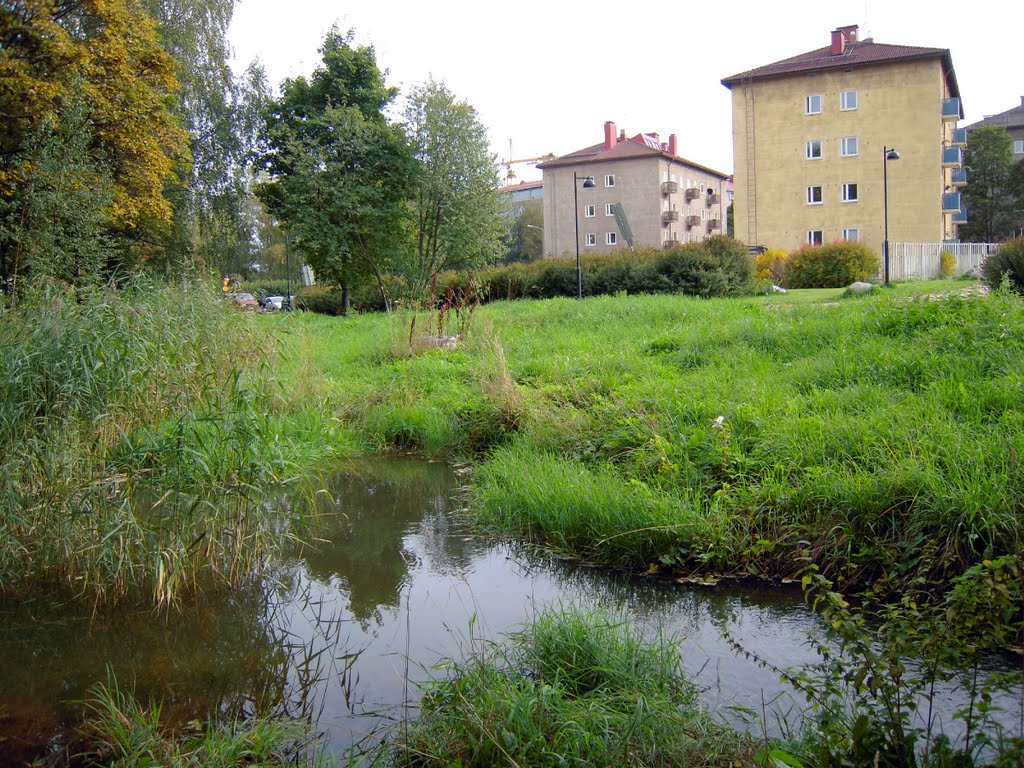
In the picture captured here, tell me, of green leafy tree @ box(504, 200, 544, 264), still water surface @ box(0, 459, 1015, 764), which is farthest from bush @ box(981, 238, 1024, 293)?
green leafy tree @ box(504, 200, 544, 264)

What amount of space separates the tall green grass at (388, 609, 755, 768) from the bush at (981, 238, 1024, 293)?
534 inches

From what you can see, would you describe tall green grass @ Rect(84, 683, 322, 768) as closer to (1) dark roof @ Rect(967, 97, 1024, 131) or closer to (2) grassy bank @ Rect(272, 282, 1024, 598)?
(2) grassy bank @ Rect(272, 282, 1024, 598)

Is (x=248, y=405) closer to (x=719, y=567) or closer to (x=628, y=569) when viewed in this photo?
(x=628, y=569)

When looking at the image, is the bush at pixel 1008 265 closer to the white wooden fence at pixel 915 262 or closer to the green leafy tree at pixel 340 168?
the white wooden fence at pixel 915 262

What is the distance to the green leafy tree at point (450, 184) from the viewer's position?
29.7 metres

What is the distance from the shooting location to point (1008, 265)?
1536 cm

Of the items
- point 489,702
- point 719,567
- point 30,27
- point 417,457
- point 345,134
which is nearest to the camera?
point 489,702

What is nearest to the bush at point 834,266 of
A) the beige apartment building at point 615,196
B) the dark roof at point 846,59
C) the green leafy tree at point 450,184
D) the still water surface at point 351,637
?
the green leafy tree at point 450,184

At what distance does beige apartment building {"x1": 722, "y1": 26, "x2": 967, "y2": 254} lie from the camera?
39.0 metres

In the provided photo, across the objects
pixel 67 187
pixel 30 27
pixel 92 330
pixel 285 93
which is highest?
pixel 285 93

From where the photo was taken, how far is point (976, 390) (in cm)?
689

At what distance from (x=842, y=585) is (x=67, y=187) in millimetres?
12070

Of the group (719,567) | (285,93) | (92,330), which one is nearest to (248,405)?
(92,330)

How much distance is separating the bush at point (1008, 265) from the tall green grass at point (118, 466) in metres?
13.9
